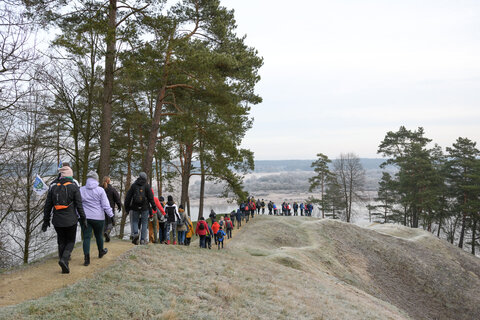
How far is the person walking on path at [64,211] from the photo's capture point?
5.89 meters

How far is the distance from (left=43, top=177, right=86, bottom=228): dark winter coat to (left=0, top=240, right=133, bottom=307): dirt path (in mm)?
1146

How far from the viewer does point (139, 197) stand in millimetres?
8750

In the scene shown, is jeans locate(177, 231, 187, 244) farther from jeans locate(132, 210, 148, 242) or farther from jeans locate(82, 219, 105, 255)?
jeans locate(82, 219, 105, 255)

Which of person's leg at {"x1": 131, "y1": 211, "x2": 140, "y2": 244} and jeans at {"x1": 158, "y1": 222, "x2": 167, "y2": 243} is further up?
person's leg at {"x1": 131, "y1": 211, "x2": 140, "y2": 244}

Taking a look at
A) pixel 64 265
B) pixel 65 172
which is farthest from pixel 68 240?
pixel 65 172

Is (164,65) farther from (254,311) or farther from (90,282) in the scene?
(254,311)

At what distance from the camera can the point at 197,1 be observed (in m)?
14.4

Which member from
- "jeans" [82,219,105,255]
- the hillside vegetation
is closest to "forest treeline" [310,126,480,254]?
the hillside vegetation

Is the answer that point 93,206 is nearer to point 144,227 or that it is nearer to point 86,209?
point 86,209

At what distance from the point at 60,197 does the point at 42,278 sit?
5.85 ft

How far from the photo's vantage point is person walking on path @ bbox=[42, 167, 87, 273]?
589 cm

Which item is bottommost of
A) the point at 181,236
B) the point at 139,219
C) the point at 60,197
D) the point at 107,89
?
the point at 181,236

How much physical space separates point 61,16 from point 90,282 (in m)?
10.9

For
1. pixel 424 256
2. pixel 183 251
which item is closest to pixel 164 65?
pixel 183 251
